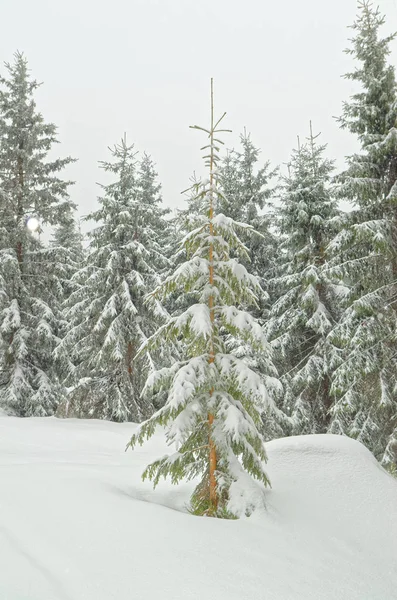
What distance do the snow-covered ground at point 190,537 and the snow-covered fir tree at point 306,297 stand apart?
7592 millimetres

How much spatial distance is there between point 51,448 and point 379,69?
1325 cm

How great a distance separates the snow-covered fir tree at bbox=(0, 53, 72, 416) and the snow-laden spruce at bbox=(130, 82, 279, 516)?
9327 mm

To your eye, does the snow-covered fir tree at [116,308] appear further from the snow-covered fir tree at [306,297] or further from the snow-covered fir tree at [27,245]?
the snow-covered fir tree at [306,297]

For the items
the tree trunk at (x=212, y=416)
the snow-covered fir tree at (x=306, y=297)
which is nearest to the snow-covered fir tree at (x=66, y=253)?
the snow-covered fir tree at (x=306, y=297)

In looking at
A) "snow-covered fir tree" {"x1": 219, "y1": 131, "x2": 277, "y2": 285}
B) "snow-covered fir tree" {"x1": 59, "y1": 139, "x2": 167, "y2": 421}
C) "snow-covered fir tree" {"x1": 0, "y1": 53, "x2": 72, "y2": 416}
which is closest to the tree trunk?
"snow-covered fir tree" {"x1": 59, "y1": 139, "x2": 167, "y2": 421}

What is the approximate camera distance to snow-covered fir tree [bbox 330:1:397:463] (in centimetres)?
1026

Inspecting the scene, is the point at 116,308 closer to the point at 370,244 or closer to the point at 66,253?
Result: the point at 66,253

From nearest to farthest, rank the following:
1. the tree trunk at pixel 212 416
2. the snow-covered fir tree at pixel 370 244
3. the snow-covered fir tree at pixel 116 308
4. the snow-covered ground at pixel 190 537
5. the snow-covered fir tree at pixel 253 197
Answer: the snow-covered ground at pixel 190 537 < the tree trunk at pixel 212 416 < the snow-covered fir tree at pixel 370 244 < the snow-covered fir tree at pixel 116 308 < the snow-covered fir tree at pixel 253 197

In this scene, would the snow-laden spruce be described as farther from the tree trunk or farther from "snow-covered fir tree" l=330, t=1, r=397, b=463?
"snow-covered fir tree" l=330, t=1, r=397, b=463

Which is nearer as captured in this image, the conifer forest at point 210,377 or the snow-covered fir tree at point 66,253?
the conifer forest at point 210,377

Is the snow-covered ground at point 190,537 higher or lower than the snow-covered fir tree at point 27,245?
lower

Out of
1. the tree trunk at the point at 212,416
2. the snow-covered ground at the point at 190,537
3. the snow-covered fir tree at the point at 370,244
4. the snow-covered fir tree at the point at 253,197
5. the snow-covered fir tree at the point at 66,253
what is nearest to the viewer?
the snow-covered ground at the point at 190,537

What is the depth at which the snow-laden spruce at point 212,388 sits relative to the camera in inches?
174

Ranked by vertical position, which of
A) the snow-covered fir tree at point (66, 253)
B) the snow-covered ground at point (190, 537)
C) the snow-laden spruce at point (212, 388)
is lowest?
the snow-covered ground at point (190, 537)
